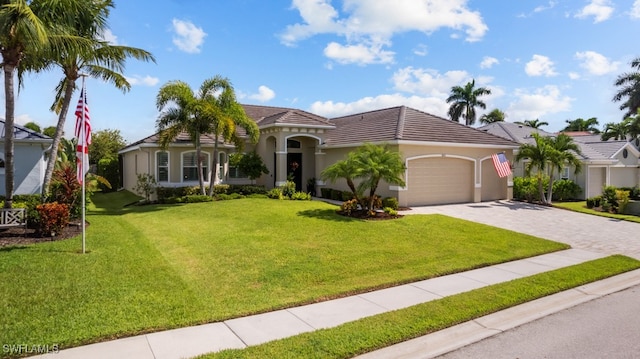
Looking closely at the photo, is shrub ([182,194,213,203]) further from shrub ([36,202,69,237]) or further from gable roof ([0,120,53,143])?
shrub ([36,202,69,237])

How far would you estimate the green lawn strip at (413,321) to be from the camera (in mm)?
4715

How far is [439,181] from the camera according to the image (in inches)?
770

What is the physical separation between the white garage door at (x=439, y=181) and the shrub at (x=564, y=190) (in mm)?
6885

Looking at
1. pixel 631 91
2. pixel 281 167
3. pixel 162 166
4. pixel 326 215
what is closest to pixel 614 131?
pixel 631 91

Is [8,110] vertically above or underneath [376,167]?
above

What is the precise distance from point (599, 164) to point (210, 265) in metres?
25.8

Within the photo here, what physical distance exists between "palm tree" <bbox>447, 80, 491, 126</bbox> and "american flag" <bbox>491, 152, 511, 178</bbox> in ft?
79.7

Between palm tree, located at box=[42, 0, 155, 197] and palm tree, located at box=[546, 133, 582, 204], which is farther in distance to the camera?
palm tree, located at box=[546, 133, 582, 204]

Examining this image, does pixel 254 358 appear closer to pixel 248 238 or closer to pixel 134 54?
pixel 248 238

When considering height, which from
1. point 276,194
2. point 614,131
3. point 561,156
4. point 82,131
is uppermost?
point 614,131

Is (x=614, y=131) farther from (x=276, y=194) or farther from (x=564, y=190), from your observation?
(x=276, y=194)

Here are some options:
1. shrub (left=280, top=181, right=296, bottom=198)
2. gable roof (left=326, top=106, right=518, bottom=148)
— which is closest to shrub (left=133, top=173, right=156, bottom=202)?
shrub (left=280, top=181, right=296, bottom=198)

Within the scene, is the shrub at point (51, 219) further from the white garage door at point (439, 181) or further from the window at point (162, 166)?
the white garage door at point (439, 181)

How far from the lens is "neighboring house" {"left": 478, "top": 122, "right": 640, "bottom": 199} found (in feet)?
80.0
